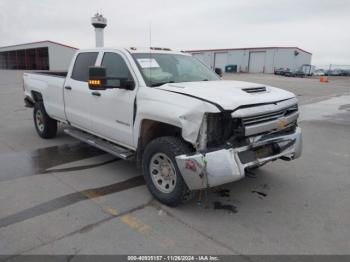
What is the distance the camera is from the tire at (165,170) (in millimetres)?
3611

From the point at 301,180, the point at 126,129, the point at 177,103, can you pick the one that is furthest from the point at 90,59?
the point at 301,180

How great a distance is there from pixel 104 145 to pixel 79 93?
114 centimetres

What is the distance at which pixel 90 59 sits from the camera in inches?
210

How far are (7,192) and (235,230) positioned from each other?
3.04 m

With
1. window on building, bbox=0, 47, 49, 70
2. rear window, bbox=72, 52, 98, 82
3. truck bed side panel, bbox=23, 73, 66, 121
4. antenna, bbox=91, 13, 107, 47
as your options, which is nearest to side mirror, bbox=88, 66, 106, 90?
rear window, bbox=72, 52, 98, 82

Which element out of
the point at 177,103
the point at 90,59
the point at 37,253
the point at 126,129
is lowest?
the point at 37,253

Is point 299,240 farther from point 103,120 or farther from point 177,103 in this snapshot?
point 103,120

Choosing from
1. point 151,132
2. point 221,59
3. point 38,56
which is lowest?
point 151,132

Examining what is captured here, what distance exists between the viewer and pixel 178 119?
3467 millimetres

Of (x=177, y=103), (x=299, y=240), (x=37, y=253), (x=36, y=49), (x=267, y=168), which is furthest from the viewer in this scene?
(x=36, y=49)

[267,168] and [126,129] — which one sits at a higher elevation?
[126,129]

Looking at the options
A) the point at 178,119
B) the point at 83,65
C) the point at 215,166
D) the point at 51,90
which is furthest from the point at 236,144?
the point at 51,90

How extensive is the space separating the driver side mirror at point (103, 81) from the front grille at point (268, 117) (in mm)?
1632

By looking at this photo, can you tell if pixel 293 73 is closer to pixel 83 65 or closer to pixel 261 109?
pixel 83 65
